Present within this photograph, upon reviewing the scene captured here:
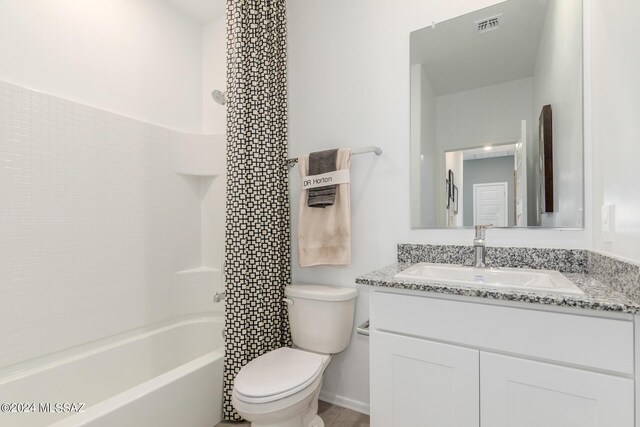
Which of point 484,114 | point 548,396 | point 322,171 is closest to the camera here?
point 548,396

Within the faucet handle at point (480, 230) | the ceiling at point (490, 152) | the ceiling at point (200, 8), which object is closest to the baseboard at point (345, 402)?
the faucet handle at point (480, 230)

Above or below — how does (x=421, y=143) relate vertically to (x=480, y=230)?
above

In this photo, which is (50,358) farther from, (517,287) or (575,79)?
(575,79)

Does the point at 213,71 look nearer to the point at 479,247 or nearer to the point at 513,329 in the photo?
the point at 479,247

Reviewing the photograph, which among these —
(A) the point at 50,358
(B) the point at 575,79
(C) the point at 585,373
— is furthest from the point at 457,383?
(A) the point at 50,358

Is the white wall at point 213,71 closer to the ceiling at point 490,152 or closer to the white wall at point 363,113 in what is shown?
the white wall at point 363,113

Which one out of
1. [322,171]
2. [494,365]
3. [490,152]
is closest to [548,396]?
[494,365]

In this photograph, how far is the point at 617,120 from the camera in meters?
1.01

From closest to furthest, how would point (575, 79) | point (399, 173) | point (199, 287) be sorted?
point (575, 79), point (399, 173), point (199, 287)

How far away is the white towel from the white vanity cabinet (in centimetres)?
55

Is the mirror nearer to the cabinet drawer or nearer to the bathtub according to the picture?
the cabinet drawer

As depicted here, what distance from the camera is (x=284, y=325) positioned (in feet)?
6.08

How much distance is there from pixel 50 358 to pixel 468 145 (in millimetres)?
2346

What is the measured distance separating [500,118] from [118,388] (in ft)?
8.15
